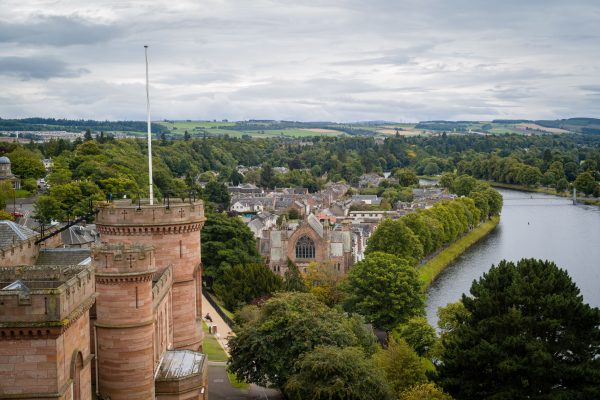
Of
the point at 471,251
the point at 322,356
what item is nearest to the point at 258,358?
the point at 322,356

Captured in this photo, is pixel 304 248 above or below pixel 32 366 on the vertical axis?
below

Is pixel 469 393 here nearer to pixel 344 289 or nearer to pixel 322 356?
pixel 322 356

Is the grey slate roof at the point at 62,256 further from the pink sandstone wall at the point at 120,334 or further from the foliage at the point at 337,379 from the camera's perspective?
the foliage at the point at 337,379

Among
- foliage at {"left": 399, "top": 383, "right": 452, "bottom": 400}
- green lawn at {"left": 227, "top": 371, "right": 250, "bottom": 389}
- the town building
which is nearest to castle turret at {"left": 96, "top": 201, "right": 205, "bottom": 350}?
green lawn at {"left": 227, "top": 371, "right": 250, "bottom": 389}

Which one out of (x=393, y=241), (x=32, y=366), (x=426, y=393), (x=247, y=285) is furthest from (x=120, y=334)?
(x=393, y=241)

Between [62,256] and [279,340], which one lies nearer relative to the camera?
[62,256]

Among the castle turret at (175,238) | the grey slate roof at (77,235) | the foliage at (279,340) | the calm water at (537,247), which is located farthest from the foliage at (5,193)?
the castle turret at (175,238)

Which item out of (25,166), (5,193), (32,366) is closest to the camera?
(32,366)

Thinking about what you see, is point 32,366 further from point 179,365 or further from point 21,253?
point 179,365
